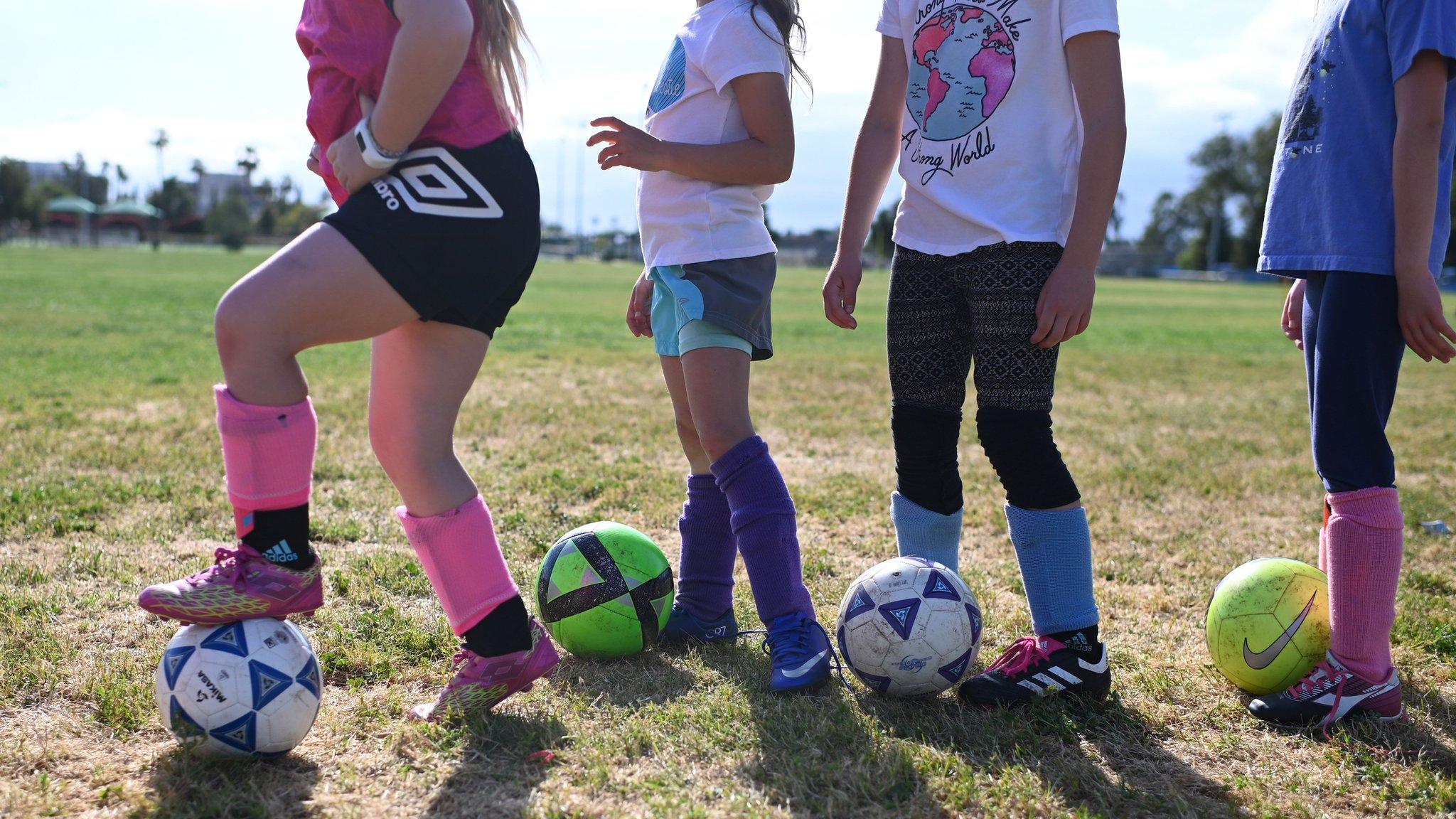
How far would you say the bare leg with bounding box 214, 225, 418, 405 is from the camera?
7.63 ft

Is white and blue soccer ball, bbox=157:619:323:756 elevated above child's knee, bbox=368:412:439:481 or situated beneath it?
situated beneath

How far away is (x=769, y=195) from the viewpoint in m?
3.28

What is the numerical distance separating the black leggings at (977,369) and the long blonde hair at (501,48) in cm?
124

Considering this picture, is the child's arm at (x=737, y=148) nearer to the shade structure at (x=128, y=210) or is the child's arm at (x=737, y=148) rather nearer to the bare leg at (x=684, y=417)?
the bare leg at (x=684, y=417)

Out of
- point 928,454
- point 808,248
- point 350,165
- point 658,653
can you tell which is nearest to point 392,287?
point 350,165

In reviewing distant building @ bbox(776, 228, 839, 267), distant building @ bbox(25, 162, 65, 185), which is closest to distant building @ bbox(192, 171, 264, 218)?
distant building @ bbox(25, 162, 65, 185)

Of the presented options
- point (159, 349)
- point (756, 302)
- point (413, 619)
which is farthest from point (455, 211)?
point (159, 349)

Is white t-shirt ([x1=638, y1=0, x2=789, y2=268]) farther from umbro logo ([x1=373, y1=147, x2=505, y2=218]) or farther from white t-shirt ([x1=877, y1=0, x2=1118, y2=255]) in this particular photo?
umbro logo ([x1=373, y1=147, x2=505, y2=218])

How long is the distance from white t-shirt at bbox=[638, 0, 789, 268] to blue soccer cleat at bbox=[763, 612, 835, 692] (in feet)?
3.54

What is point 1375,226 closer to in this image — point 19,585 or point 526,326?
point 19,585

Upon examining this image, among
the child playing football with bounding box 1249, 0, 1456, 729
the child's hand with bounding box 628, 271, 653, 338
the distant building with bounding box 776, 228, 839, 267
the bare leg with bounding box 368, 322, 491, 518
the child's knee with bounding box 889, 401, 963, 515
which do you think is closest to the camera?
the bare leg with bounding box 368, 322, 491, 518

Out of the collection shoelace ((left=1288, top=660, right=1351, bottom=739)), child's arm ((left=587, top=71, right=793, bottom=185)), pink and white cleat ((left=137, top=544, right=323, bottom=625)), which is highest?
child's arm ((left=587, top=71, right=793, bottom=185))

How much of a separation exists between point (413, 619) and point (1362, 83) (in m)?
3.26

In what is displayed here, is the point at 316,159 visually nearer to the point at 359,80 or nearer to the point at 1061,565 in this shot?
the point at 359,80
